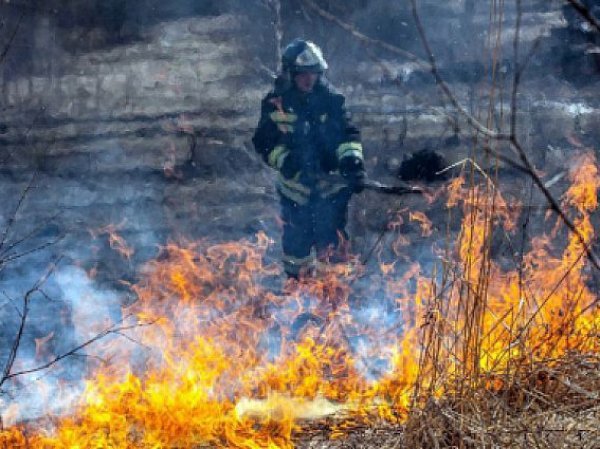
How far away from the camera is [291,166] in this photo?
24.0 ft

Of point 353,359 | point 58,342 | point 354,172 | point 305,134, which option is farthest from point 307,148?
point 58,342

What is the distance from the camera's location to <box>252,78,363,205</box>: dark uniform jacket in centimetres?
730

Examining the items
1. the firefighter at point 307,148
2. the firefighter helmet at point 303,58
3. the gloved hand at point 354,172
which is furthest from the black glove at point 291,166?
the firefighter helmet at point 303,58

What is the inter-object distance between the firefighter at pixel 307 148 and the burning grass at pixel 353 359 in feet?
2.04

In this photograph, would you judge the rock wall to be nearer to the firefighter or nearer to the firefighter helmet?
the firefighter

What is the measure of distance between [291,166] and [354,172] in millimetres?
602

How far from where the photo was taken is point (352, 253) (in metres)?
8.82

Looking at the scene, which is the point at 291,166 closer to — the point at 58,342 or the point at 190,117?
the point at 190,117

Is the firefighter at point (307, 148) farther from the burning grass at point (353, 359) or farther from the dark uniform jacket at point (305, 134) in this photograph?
the burning grass at point (353, 359)

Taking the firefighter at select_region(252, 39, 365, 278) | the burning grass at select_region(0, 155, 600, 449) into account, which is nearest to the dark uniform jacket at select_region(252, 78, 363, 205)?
the firefighter at select_region(252, 39, 365, 278)

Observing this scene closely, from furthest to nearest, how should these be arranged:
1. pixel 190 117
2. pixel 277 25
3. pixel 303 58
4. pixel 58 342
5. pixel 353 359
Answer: pixel 190 117, pixel 277 25, pixel 58 342, pixel 303 58, pixel 353 359

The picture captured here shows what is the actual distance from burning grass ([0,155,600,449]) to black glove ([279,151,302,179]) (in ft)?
3.69

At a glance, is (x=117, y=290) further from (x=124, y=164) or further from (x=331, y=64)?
(x=331, y=64)

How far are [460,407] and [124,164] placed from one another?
628cm
